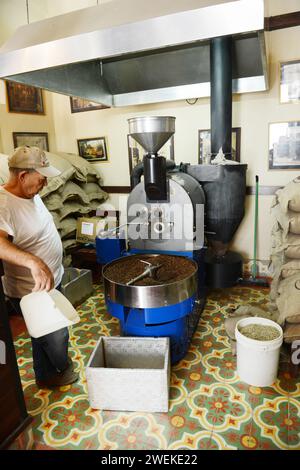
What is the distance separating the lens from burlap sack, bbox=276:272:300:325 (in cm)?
239

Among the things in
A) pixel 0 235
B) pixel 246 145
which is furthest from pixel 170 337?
pixel 246 145

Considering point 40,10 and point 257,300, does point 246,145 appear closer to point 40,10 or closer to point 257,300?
point 257,300

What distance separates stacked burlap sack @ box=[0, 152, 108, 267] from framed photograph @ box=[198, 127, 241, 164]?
1527mm

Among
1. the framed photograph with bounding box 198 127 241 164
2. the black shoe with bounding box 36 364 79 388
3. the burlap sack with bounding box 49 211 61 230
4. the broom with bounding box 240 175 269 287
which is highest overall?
the framed photograph with bounding box 198 127 241 164

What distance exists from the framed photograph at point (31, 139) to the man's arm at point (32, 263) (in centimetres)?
288

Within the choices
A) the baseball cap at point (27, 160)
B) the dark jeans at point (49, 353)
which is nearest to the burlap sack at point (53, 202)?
the dark jeans at point (49, 353)

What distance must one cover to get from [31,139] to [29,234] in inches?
113

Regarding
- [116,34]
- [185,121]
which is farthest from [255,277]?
[116,34]

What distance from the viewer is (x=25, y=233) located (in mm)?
2047

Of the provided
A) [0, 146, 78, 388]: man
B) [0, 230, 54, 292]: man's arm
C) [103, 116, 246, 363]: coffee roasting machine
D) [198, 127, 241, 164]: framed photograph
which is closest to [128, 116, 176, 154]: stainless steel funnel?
[103, 116, 246, 363]: coffee roasting machine

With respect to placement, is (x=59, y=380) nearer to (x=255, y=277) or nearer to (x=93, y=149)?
(x=255, y=277)

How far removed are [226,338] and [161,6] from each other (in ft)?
8.28

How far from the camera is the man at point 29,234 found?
6.37ft

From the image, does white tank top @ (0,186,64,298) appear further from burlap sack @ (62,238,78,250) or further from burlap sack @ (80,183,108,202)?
burlap sack @ (80,183,108,202)
